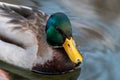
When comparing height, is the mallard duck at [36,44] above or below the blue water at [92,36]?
above

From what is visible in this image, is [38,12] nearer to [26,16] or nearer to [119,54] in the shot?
[26,16]

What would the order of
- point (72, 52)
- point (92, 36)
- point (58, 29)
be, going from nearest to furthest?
point (72, 52)
point (58, 29)
point (92, 36)

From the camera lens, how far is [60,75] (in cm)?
800

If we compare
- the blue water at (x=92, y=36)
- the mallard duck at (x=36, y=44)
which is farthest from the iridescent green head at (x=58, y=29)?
the blue water at (x=92, y=36)

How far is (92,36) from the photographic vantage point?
346 inches

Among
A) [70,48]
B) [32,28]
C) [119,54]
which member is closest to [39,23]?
[32,28]

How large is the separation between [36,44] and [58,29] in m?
0.37

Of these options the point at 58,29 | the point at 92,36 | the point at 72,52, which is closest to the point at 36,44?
the point at 58,29

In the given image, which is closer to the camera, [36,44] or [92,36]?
[36,44]

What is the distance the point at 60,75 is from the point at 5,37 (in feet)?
3.07

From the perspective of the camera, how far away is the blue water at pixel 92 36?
7984mm

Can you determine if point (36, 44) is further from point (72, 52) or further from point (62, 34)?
point (72, 52)

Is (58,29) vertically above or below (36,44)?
above

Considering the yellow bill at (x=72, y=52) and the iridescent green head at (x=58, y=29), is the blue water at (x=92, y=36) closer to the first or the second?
the yellow bill at (x=72, y=52)
